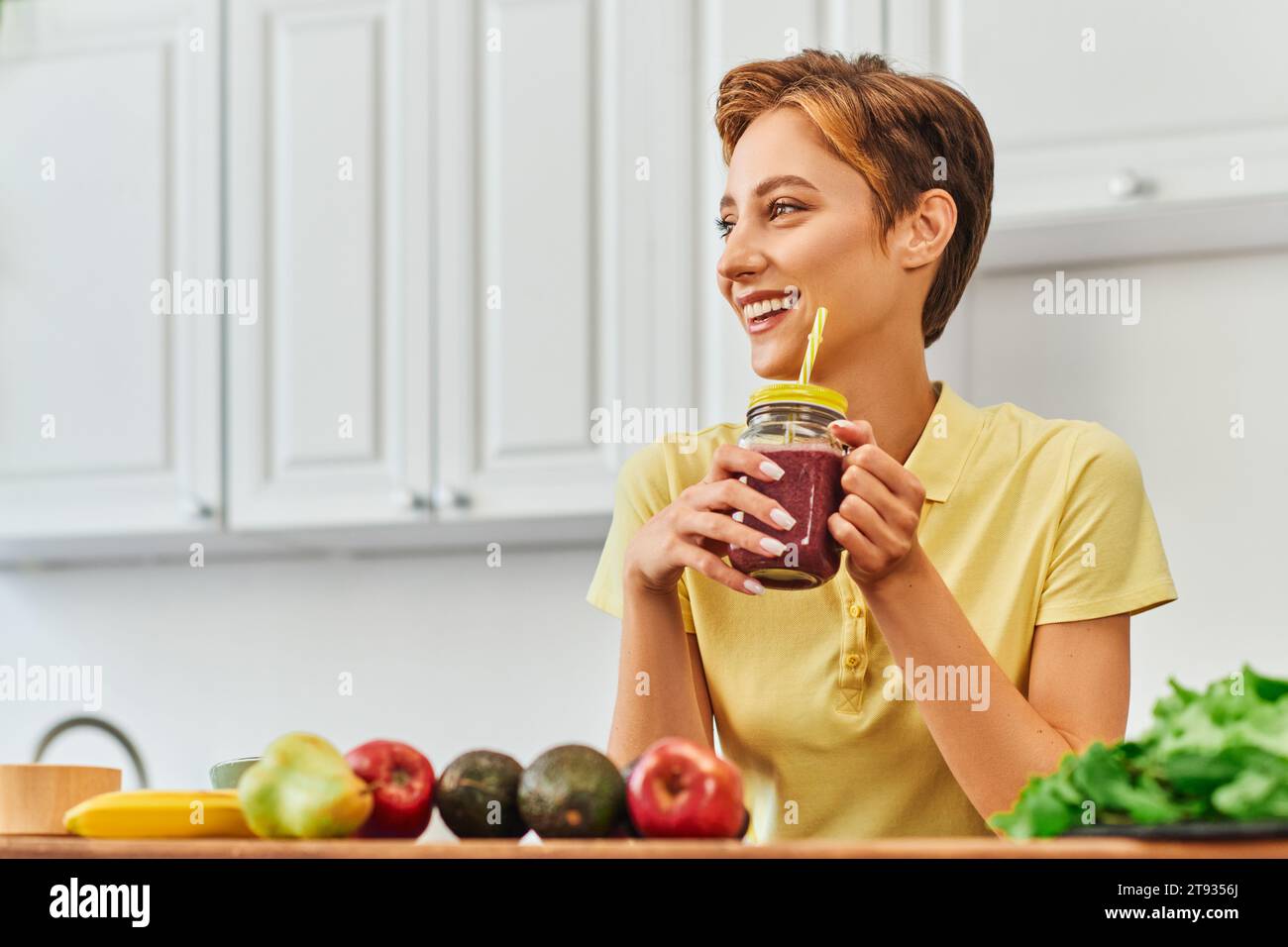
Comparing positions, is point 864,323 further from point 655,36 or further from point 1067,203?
point 655,36

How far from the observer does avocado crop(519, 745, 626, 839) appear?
37.2 inches

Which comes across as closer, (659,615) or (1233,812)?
(1233,812)

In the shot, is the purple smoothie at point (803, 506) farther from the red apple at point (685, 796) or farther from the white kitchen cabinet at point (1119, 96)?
the white kitchen cabinet at point (1119, 96)

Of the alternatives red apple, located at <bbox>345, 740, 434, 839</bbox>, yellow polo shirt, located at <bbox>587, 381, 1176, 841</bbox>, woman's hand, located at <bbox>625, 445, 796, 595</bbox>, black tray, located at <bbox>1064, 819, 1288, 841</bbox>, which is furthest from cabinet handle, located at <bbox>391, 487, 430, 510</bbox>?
black tray, located at <bbox>1064, 819, 1288, 841</bbox>

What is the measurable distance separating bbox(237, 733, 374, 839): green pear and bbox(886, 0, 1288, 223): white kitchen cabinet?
154 cm

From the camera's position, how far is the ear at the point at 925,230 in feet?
5.34

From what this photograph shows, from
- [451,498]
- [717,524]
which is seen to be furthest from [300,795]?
[451,498]

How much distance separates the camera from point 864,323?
1599 millimetres

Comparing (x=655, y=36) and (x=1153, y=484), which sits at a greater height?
(x=655, y=36)

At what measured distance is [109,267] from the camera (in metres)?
2.78

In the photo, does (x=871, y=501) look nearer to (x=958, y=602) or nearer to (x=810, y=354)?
(x=810, y=354)
